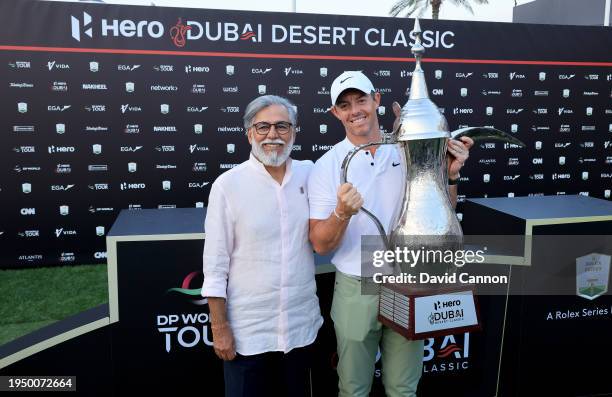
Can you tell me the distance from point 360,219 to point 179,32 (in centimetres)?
434

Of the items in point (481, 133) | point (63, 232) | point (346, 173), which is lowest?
point (63, 232)

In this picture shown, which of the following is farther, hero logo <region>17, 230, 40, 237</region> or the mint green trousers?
hero logo <region>17, 230, 40, 237</region>

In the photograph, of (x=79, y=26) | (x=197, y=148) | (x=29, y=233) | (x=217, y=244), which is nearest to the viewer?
(x=217, y=244)

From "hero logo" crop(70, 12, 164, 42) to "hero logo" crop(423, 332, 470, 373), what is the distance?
4.40m

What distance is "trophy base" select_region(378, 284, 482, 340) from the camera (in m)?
1.23

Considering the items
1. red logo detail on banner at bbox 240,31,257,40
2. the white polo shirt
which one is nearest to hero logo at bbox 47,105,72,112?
red logo detail on banner at bbox 240,31,257,40

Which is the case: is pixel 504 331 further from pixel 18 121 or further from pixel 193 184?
pixel 18 121

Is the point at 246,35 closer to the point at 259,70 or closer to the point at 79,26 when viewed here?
the point at 259,70

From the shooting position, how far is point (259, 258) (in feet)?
4.50

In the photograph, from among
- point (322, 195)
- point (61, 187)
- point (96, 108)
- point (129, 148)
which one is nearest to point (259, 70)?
point (129, 148)

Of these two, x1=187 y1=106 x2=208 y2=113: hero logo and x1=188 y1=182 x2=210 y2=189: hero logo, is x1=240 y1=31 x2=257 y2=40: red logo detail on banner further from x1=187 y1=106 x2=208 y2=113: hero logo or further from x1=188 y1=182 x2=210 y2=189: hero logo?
x1=188 y1=182 x2=210 y2=189: hero logo

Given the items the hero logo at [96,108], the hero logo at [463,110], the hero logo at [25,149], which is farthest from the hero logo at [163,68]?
the hero logo at [463,110]

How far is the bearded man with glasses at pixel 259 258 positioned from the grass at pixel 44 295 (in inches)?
101

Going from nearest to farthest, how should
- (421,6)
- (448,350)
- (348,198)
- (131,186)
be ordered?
(348,198), (448,350), (131,186), (421,6)
